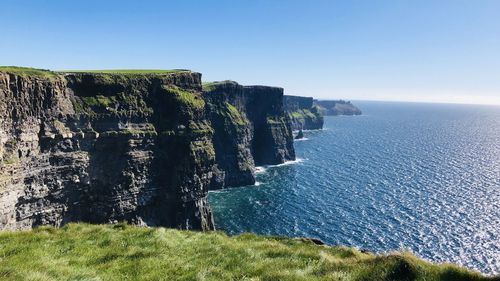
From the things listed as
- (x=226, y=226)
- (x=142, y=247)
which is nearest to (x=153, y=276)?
(x=142, y=247)

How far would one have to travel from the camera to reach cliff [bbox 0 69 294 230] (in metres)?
53.0

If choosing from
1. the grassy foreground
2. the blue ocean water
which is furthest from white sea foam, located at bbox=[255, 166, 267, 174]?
the grassy foreground

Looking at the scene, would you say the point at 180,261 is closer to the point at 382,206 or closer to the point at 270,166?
the point at 382,206

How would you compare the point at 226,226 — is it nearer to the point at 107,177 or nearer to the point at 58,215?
the point at 107,177

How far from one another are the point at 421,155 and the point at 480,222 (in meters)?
97.1

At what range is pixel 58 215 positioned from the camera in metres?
59.0

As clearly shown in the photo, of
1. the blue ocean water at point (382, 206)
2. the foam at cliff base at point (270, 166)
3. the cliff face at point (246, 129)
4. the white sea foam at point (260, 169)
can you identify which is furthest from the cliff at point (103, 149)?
the foam at cliff base at point (270, 166)

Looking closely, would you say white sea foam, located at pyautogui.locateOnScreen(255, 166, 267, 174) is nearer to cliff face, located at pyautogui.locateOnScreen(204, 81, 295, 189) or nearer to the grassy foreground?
cliff face, located at pyautogui.locateOnScreen(204, 81, 295, 189)

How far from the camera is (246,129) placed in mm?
146875

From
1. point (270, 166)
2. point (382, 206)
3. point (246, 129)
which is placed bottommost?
point (382, 206)

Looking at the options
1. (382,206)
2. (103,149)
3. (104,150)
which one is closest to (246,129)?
(382,206)

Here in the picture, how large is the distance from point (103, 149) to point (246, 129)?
85083 mm

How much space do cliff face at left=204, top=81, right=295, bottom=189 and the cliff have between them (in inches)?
1758

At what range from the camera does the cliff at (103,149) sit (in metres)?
53.0
